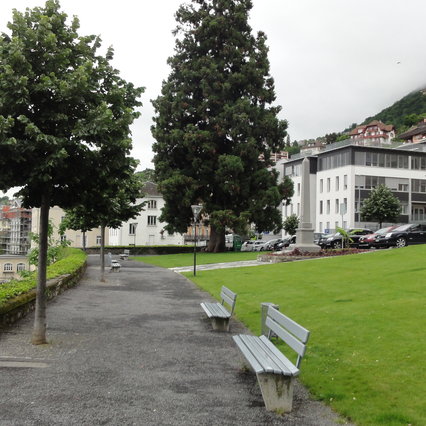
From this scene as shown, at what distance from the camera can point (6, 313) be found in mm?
9867

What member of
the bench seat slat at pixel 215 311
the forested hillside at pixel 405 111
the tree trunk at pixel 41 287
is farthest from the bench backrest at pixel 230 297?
the forested hillside at pixel 405 111

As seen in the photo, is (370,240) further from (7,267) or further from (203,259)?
(7,267)

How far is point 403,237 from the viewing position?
115 ft

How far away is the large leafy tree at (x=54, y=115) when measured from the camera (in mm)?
7914

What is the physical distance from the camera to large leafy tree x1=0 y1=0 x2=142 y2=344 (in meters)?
7.91

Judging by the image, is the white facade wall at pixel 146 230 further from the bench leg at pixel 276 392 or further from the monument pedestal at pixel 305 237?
the bench leg at pixel 276 392

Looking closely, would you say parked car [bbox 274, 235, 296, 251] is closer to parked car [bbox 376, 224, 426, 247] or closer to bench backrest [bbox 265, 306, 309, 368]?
parked car [bbox 376, 224, 426, 247]

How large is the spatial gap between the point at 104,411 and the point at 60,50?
5.83 metres

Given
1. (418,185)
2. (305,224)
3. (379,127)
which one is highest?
(379,127)

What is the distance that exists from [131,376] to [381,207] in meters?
55.8

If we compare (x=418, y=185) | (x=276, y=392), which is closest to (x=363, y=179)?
(x=418, y=185)

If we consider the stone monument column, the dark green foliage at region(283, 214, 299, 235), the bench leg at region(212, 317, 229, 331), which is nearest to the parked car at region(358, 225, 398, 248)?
the stone monument column

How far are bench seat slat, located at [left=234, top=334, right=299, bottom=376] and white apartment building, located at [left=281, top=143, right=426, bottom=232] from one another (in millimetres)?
61176

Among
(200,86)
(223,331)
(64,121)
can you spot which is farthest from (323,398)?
(200,86)
